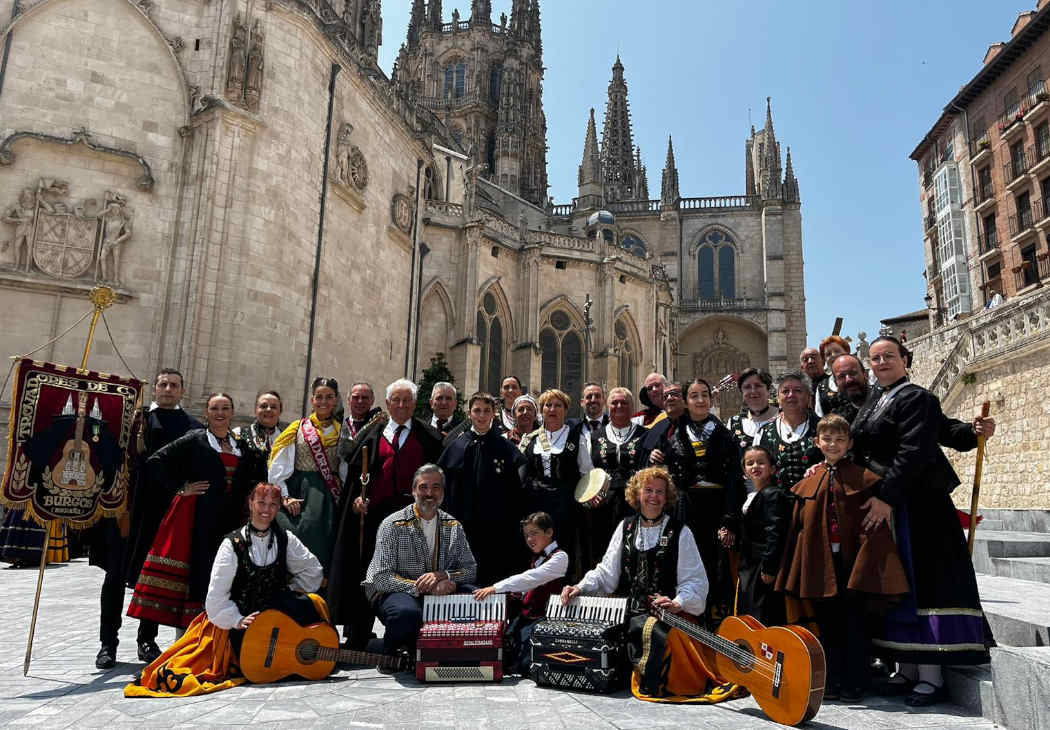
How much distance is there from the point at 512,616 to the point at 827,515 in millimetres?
2401

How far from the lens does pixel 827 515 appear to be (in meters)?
4.34

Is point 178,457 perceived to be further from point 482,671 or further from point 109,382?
point 482,671

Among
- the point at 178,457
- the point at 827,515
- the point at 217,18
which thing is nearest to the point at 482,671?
the point at 827,515

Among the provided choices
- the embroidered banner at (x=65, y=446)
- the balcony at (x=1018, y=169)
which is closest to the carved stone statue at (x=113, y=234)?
the embroidered banner at (x=65, y=446)

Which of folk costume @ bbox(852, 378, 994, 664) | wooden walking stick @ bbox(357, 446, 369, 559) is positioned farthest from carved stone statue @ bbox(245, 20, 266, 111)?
folk costume @ bbox(852, 378, 994, 664)

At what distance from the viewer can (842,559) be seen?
14.0 feet

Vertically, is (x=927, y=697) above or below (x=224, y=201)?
below

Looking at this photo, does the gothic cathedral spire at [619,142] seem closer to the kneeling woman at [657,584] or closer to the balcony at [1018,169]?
the balcony at [1018,169]

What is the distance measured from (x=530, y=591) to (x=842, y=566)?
7.26 feet

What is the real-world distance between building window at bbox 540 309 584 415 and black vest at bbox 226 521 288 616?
25780mm

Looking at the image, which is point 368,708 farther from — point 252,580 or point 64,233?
point 64,233

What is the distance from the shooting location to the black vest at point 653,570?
183 inches

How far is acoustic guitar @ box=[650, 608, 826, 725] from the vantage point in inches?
142

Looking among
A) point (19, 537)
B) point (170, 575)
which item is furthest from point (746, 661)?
point (19, 537)
